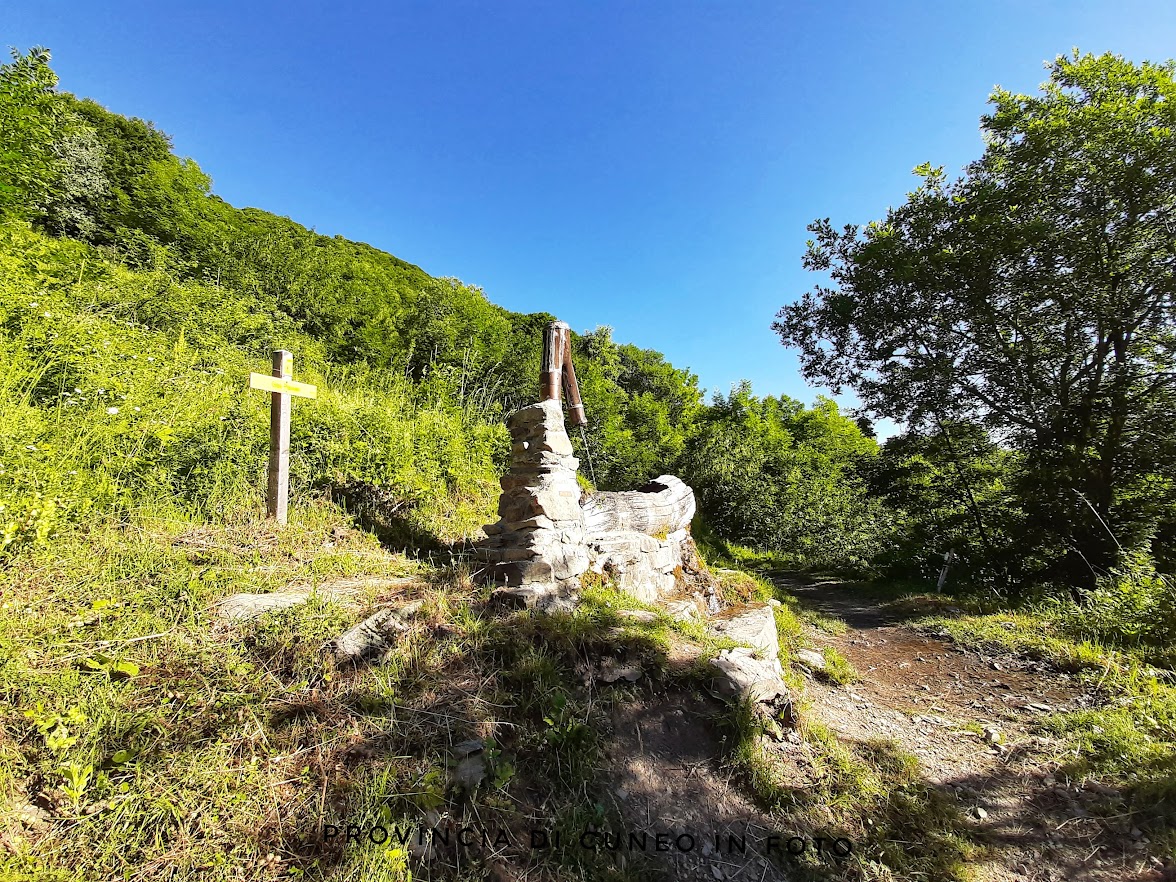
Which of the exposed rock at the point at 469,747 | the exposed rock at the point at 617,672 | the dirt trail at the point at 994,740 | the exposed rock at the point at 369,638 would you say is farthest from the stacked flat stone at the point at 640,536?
the exposed rock at the point at 469,747

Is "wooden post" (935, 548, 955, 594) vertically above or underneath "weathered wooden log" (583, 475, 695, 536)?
underneath

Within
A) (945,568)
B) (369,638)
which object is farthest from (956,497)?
(369,638)

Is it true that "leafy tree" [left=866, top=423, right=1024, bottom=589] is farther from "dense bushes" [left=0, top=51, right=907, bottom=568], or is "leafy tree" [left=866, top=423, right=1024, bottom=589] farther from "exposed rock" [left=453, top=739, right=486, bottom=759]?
"exposed rock" [left=453, top=739, right=486, bottom=759]

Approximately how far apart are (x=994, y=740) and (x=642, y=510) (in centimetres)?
353

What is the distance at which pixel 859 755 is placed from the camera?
314 cm

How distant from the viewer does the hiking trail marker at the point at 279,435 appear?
13.5 ft

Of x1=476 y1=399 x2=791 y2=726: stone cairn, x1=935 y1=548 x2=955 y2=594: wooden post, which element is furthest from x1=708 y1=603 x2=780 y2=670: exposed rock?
x1=935 y1=548 x2=955 y2=594: wooden post

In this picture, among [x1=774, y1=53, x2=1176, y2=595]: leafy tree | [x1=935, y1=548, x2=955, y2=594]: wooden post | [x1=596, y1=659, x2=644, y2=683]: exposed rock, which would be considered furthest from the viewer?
[x1=935, y1=548, x2=955, y2=594]: wooden post

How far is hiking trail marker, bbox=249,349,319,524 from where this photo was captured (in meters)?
4.12

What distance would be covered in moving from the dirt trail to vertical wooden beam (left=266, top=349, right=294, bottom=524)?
4.92 m

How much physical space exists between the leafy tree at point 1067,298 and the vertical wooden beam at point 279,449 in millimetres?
9109

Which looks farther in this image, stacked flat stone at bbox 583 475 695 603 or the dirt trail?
stacked flat stone at bbox 583 475 695 603

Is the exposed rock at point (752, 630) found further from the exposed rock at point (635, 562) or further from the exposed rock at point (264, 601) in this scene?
the exposed rock at point (264, 601)

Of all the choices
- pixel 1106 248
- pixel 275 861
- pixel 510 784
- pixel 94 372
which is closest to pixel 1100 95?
pixel 1106 248
